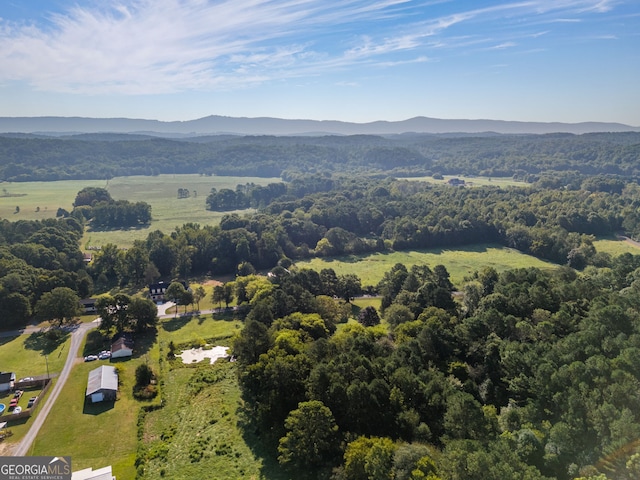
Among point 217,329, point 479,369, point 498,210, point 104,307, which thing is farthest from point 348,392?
point 498,210

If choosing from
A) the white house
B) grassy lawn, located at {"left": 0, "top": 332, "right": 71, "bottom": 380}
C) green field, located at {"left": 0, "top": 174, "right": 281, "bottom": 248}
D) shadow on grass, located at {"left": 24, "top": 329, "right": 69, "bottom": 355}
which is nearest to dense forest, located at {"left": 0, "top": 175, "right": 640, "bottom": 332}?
shadow on grass, located at {"left": 24, "top": 329, "right": 69, "bottom": 355}

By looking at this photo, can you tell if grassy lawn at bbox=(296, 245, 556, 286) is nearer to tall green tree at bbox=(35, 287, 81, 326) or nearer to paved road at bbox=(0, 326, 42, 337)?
tall green tree at bbox=(35, 287, 81, 326)

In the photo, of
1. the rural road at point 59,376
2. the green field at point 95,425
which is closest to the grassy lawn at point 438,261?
the rural road at point 59,376

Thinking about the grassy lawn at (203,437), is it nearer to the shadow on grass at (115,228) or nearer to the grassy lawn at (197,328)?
the grassy lawn at (197,328)

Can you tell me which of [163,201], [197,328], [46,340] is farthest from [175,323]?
[163,201]

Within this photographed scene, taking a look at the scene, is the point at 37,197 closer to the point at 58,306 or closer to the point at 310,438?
the point at 58,306
